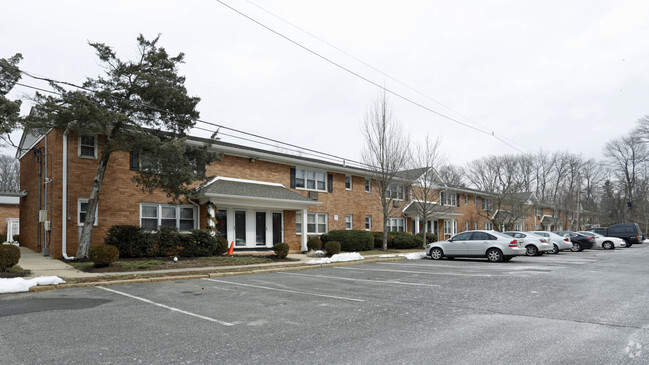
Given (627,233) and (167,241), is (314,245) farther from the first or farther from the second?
(627,233)

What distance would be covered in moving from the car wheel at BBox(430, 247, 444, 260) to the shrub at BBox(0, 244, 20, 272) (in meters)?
17.0

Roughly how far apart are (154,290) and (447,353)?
8.17 meters

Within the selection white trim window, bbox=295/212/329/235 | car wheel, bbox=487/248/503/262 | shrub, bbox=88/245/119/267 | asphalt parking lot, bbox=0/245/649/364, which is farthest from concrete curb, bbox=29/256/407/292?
white trim window, bbox=295/212/329/235

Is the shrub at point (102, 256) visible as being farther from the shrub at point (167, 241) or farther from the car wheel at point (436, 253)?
the car wheel at point (436, 253)

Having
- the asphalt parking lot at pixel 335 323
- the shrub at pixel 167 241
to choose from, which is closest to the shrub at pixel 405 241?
the shrub at pixel 167 241

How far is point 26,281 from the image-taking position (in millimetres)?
10812

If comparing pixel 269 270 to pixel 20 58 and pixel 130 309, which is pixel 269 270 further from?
pixel 20 58

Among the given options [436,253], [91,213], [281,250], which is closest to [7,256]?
[91,213]

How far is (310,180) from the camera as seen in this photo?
27.4 m

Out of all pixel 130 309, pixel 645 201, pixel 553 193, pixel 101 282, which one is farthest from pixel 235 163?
pixel 645 201

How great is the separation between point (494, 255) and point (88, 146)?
18407 millimetres

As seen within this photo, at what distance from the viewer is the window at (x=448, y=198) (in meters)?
39.4

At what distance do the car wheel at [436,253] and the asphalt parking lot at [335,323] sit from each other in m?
9.27

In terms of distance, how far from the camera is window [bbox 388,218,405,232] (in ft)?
110
